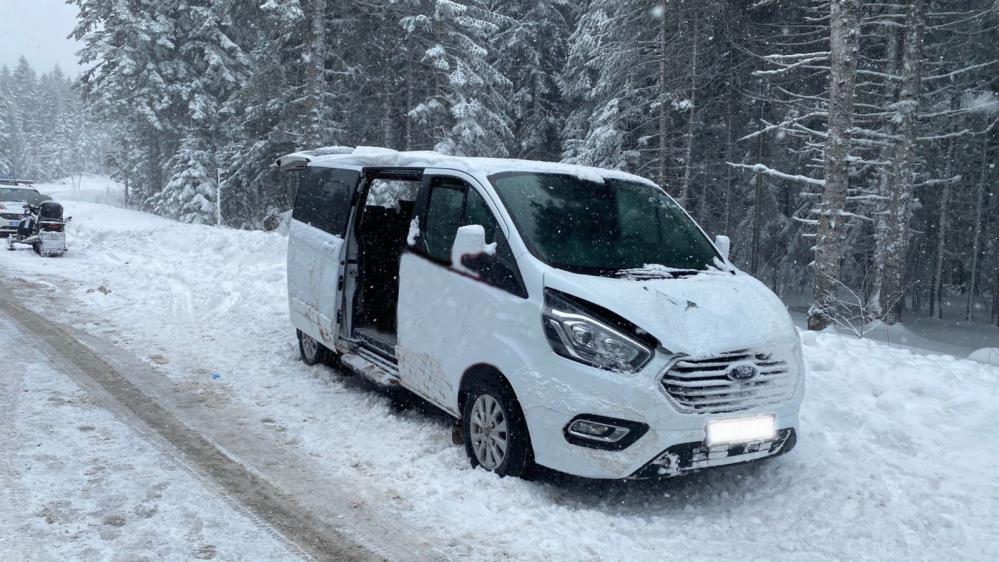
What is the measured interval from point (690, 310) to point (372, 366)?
3296 mm

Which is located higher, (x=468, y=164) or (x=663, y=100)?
(x=663, y=100)

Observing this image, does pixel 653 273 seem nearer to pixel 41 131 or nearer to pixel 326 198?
pixel 326 198

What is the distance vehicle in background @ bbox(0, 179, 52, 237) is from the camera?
1994cm

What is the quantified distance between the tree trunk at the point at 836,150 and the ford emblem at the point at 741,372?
7.57m

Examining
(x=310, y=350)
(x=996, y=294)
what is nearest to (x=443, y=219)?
(x=310, y=350)

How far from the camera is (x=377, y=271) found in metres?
7.32

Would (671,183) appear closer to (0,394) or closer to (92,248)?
(92,248)

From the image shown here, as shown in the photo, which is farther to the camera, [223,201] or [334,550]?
[223,201]

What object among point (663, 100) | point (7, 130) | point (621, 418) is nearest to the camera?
point (621, 418)

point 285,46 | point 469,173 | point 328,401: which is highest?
point 285,46

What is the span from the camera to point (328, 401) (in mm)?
6555

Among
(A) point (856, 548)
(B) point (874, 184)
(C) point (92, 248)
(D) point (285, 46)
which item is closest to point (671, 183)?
(B) point (874, 184)

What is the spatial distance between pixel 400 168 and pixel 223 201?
26.9 meters

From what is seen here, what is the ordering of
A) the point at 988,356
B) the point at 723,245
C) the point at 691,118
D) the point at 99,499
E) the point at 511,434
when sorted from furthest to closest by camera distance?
the point at 691,118, the point at 988,356, the point at 723,245, the point at 511,434, the point at 99,499
